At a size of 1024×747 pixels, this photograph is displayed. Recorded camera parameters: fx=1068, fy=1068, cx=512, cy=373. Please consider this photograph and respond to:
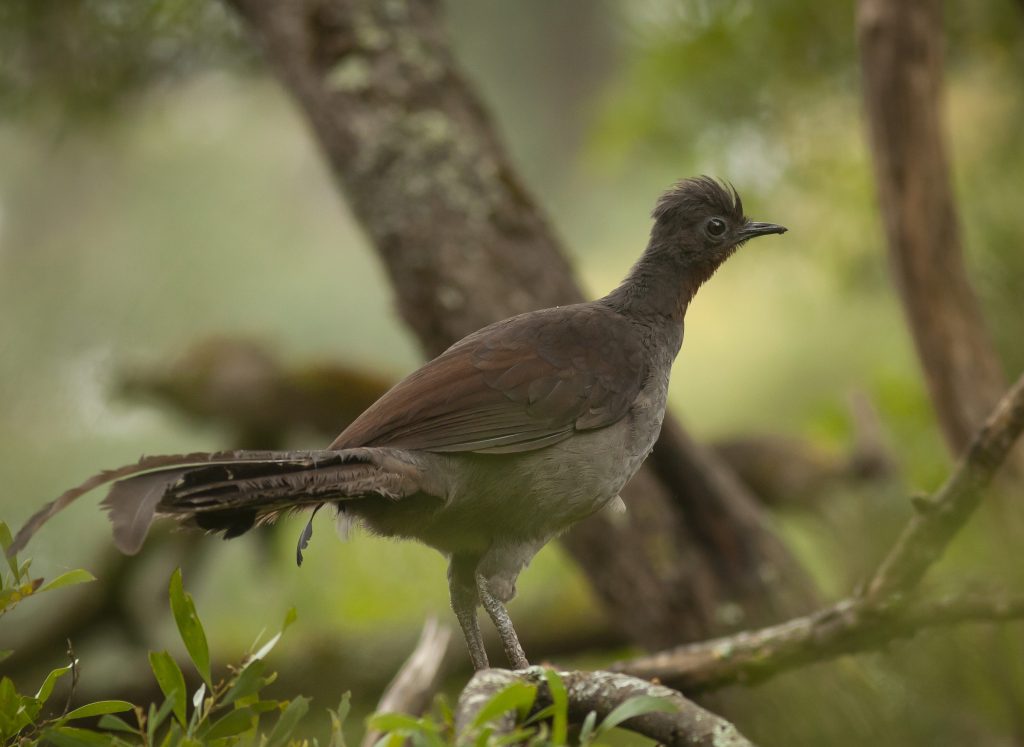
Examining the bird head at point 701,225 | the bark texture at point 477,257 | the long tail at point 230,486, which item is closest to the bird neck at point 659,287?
the bird head at point 701,225

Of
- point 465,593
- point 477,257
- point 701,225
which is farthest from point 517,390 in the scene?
point 477,257

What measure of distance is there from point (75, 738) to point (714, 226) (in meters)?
2.54

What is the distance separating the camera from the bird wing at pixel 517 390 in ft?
9.46

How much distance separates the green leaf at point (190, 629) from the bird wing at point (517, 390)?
928 millimetres

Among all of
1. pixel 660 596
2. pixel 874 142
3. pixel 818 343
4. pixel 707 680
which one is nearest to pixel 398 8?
pixel 874 142

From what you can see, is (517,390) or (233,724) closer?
(233,724)

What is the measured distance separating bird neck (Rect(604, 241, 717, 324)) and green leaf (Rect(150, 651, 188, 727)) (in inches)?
77.4

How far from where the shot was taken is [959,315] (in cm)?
519

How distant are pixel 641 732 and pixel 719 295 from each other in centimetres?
765

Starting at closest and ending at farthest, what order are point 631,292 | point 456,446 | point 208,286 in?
point 456,446 → point 631,292 → point 208,286

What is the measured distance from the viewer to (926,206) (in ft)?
17.3

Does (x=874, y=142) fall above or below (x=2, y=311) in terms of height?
below

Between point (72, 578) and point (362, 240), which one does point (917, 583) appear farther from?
point (362, 240)

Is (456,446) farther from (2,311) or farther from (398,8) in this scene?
(2,311)
